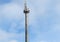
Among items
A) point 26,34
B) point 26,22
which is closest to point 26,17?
point 26,22

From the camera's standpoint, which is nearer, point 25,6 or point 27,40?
point 27,40

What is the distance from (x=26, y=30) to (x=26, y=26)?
453 cm

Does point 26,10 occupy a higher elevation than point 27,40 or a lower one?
higher

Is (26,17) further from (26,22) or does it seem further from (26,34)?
(26,34)

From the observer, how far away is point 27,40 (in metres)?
144

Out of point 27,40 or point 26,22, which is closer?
point 27,40

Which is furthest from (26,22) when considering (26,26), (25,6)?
(25,6)

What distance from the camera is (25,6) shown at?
15350cm

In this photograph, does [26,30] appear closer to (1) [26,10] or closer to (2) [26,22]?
(2) [26,22]

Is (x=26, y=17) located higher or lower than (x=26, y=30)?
higher

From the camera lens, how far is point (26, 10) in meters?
156

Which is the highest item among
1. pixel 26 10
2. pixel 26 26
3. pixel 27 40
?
pixel 26 10

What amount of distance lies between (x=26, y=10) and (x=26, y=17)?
7031mm

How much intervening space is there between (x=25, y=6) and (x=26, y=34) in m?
26.5
